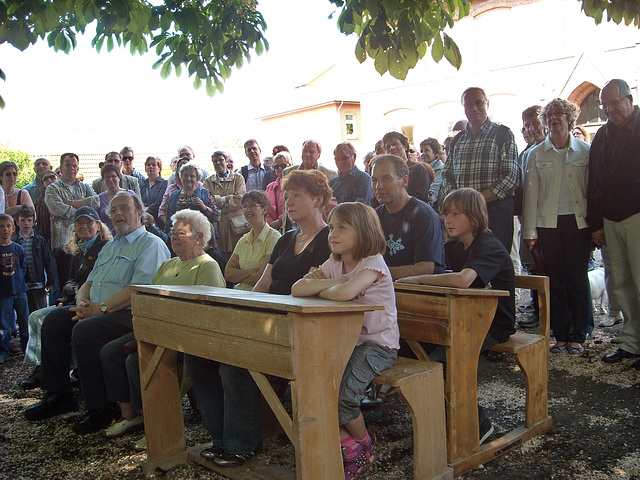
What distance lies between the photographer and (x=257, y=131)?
4409 cm

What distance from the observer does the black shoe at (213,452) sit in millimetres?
3469

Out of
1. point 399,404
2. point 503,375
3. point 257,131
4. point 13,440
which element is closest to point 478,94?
point 503,375

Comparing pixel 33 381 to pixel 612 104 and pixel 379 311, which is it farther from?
pixel 612 104

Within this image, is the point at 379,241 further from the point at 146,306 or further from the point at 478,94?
the point at 478,94

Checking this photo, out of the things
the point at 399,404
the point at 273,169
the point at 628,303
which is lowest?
the point at 399,404

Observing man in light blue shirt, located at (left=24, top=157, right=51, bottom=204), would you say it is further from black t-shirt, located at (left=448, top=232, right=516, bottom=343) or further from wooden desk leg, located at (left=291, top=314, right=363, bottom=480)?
wooden desk leg, located at (left=291, top=314, right=363, bottom=480)

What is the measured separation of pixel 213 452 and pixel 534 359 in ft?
6.72

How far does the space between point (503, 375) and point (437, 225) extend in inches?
61.7

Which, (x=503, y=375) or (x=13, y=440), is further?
(x=503, y=375)

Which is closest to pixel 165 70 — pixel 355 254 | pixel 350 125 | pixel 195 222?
pixel 195 222

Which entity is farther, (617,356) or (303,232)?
(617,356)

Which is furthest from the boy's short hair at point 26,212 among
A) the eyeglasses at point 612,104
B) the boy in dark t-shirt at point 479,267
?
the eyeglasses at point 612,104

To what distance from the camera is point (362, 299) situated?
3189 mm

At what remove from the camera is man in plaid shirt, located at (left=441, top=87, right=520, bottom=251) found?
5625 millimetres
